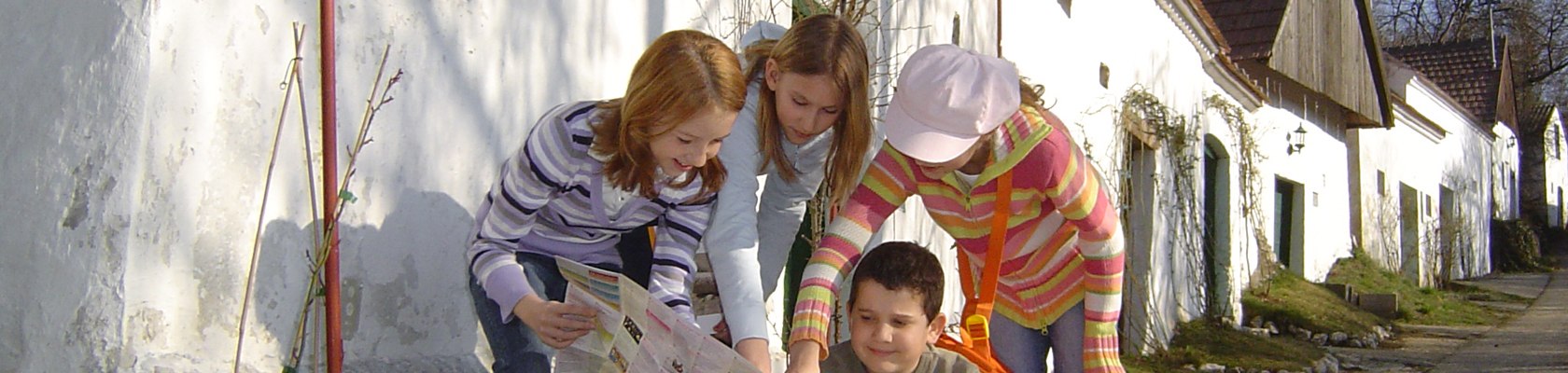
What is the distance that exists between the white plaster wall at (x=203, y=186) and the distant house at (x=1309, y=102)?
11.1m

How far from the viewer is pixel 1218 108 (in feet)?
38.6

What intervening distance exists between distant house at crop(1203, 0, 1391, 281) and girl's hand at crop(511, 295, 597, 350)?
38.2ft

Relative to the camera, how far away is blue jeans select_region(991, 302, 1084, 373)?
2.92 m

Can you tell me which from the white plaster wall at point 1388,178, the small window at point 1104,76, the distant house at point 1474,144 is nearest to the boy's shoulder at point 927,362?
the small window at point 1104,76

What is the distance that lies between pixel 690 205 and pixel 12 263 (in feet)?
4.30

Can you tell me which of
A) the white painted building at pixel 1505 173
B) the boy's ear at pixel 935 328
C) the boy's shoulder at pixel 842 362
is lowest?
the boy's shoulder at pixel 842 362

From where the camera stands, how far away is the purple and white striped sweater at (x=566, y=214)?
2.52 metres

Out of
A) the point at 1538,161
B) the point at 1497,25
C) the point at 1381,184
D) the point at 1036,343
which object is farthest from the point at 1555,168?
the point at 1036,343

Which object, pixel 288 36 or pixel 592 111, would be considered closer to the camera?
pixel 592 111

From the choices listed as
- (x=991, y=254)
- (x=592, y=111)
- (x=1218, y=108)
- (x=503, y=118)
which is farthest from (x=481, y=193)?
(x=1218, y=108)

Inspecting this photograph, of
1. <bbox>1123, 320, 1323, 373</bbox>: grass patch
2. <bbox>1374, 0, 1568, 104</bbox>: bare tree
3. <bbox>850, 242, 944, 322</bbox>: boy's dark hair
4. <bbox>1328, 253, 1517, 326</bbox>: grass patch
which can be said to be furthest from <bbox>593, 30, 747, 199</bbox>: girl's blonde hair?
<bbox>1374, 0, 1568, 104</bbox>: bare tree

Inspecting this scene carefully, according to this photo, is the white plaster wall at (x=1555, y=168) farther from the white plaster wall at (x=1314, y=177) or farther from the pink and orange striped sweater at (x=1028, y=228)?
the pink and orange striped sweater at (x=1028, y=228)

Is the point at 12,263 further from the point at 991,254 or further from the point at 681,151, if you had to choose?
the point at 991,254

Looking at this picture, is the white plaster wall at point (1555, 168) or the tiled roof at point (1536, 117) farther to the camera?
the white plaster wall at point (1555, 168)
